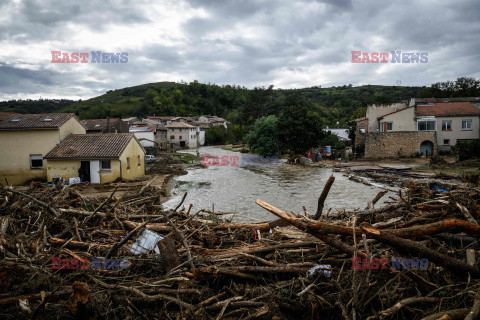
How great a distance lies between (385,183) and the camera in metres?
19.7

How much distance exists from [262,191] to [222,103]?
365 ft

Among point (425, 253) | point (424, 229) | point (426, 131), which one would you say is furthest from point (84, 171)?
point (426, 131)

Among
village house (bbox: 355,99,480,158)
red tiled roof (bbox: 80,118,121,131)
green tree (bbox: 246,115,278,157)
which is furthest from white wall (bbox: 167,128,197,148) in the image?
village house (bbox: 355,99,480,158)

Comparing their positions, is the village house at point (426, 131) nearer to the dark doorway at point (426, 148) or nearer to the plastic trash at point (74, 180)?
the dark doorway at point (426, 148)

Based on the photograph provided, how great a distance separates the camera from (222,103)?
5002 inches

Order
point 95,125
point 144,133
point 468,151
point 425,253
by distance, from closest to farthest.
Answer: point 425,253 < point 468,151 < point 95,125 < point 144,133

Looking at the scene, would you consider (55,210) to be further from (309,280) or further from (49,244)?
(309,280)

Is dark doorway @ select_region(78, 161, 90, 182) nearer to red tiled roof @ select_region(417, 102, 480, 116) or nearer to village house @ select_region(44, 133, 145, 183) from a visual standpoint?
village house @ select_region(44, 133, 145, 183)

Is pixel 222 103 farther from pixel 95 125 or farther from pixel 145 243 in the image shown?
pixel 145 243

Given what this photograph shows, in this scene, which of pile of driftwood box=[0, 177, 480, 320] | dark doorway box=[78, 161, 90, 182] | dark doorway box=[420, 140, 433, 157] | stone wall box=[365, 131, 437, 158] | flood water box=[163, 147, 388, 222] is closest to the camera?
pile of driftwood box=[0, 177, 480, 320]

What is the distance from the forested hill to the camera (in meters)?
71.0

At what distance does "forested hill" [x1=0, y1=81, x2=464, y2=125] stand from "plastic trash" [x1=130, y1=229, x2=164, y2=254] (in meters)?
62.8

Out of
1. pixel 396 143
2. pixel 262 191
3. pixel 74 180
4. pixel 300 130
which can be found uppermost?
pixel 300 130

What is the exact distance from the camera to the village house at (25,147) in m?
20.7
